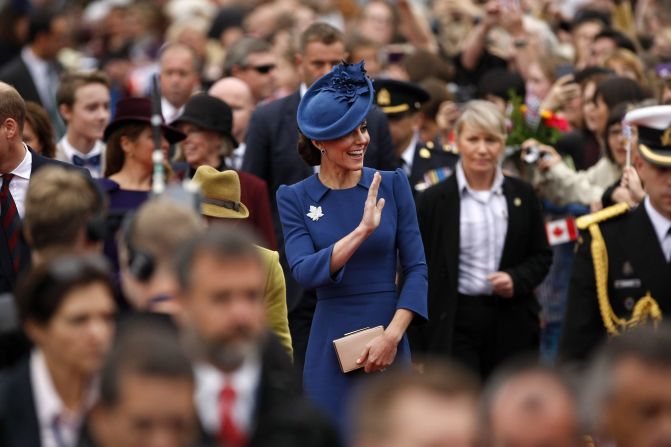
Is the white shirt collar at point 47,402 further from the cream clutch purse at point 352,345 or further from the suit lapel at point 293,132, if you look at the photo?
the suit lapel at point 293,132

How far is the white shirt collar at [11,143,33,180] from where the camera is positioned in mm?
8563

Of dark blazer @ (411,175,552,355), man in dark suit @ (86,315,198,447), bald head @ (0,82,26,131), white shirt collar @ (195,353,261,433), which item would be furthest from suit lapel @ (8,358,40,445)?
dark blazer @ (411,175,552,355)

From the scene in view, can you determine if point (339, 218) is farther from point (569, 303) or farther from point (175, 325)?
point (175, 325)

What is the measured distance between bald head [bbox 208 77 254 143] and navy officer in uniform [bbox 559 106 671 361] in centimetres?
477

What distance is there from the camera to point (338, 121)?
800cm

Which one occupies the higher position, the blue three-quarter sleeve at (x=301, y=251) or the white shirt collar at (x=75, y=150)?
the blue three-quarter sleeve at (x=301, y=251)

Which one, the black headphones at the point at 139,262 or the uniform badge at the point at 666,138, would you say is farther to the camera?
the uniform badge at the point at 666,138

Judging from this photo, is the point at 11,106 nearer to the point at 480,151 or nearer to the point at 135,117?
the point at 135,117

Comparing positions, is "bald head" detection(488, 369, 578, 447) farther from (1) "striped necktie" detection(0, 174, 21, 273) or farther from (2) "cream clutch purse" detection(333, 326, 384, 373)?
(1) "striped necktie" detection(0, 174, 21, 273)

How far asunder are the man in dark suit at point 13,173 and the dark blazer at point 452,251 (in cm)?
251

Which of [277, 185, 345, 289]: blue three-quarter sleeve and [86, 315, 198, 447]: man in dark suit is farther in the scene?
[277, 185, 345, 289]: blue three-quarter sleeve

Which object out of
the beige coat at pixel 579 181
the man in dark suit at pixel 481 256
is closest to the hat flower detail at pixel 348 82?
the man in dark suit at pixel 481 256

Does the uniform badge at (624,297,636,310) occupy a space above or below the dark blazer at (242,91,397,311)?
above

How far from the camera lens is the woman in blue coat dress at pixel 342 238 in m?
7.97
